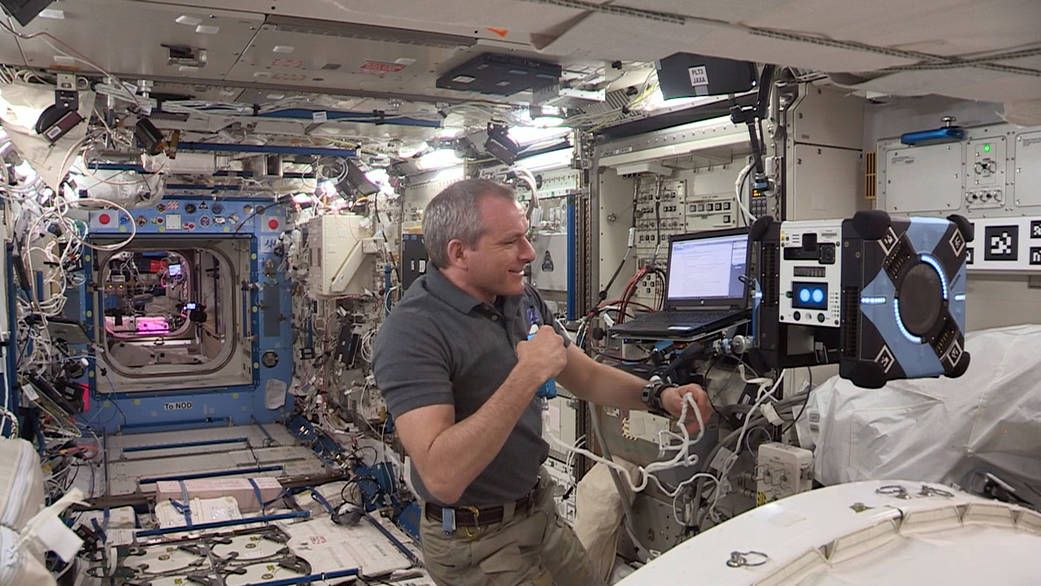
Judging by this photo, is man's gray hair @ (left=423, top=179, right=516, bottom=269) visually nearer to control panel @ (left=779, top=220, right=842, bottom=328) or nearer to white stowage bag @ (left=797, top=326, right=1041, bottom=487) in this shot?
control panel @ (left=779, top=220, right=842, bottom=328)

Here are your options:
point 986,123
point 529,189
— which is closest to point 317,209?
point 529,189

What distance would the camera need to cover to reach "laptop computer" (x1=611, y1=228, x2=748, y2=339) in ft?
12.7

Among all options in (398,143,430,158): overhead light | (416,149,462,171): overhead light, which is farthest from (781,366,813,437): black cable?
(398,143,430,158): overhead light

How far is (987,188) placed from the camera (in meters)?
3.59

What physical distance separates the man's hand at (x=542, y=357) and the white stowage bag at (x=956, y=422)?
1.75 meters

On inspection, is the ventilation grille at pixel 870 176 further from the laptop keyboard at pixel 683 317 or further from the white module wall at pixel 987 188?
the laptop keyboard at pixel 683 317

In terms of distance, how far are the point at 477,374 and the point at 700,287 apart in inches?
79.9

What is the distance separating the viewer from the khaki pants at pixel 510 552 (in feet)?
8.30

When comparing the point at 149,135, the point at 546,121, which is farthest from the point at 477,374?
the point at 149,135

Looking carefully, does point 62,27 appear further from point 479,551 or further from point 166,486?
point 166,486

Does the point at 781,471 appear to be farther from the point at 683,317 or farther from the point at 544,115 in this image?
the point at 544,115

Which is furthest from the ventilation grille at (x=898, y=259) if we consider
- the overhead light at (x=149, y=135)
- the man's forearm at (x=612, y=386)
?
the overhead light at (x=149, y=135)

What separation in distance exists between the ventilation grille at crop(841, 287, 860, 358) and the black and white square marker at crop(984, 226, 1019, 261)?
141 cm

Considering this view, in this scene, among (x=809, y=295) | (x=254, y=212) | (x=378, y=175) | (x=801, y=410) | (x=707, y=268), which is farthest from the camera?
(x=254, y=212)
